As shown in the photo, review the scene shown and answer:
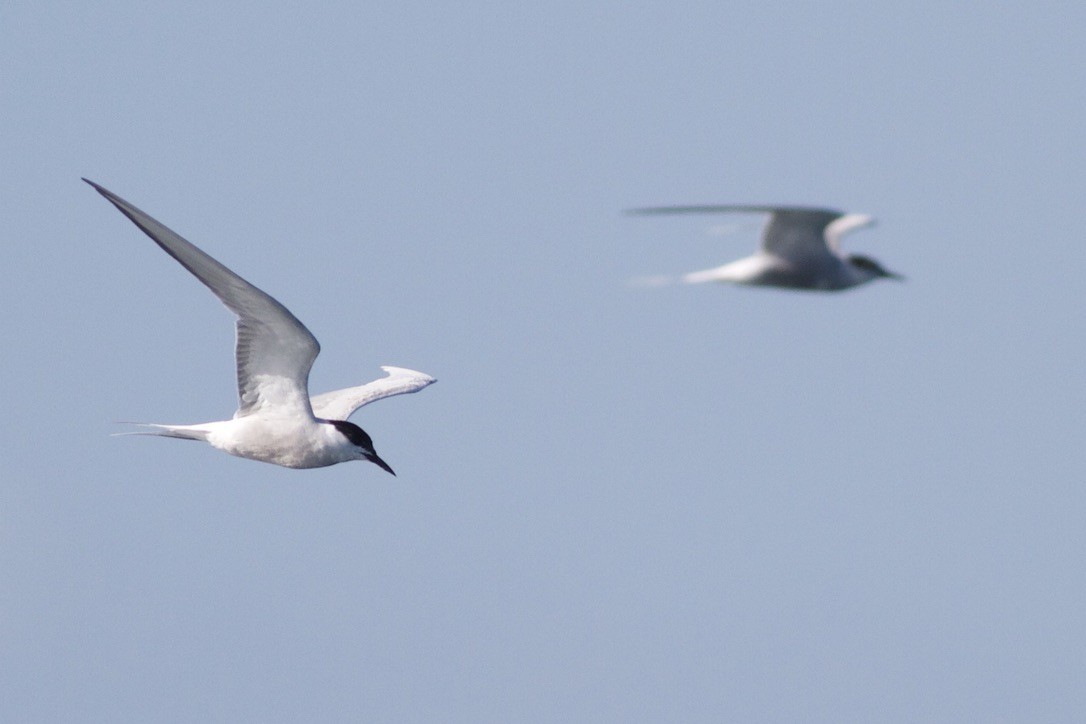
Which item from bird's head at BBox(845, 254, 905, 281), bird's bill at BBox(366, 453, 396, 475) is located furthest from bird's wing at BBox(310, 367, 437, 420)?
bird's head at BBox(845, 254, 905, 281)

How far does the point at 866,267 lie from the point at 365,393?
13.7 feet

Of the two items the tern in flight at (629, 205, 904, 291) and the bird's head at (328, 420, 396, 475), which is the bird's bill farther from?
the tern in flight at (629, 205, 904, 291)

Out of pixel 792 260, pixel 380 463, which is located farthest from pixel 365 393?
pixel 792 260

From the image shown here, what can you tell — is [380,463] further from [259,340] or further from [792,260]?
[792,260]

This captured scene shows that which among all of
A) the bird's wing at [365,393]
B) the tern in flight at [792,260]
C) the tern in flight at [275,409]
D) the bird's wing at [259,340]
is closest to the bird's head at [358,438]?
the tern in flight at [275,409]

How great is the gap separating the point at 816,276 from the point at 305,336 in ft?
12.4

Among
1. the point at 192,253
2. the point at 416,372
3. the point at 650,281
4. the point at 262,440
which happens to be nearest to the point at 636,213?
the point at 650,281

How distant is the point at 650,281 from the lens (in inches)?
421

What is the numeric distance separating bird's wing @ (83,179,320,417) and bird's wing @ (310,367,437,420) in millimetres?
1350

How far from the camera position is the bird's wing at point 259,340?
33.0 ft

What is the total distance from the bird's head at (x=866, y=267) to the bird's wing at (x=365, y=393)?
12.0 feet

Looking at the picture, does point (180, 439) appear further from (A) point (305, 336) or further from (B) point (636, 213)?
(B) point (636, 213)

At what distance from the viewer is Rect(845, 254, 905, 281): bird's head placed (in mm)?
12766

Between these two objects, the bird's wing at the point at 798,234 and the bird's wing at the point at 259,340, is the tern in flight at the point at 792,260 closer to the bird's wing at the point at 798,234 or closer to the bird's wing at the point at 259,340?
the bird's wing at the point at 798,234
